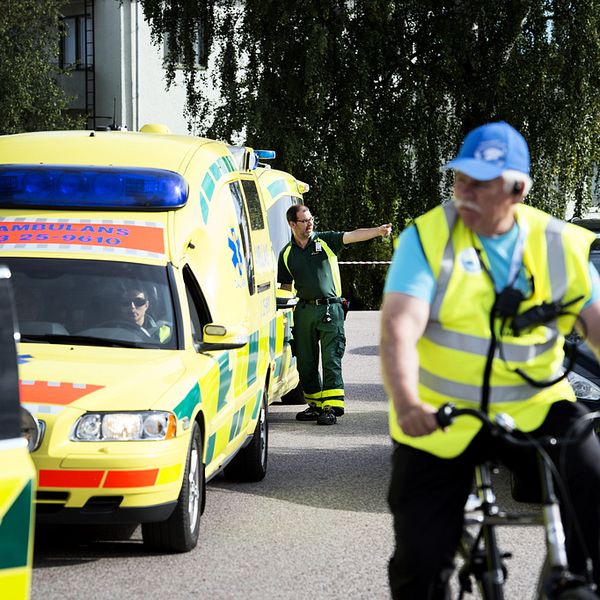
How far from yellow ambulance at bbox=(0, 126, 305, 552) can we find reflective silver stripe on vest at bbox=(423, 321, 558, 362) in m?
2.95

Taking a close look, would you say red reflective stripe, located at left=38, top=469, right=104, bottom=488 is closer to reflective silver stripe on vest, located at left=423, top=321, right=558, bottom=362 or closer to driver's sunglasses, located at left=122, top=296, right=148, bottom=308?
driver's sunglasses, located at left=122, top=296, right=148, bottom=308

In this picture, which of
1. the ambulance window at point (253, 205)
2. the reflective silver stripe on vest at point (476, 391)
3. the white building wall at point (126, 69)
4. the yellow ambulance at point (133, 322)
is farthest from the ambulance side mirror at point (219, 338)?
the white building wall at point (126, 69)

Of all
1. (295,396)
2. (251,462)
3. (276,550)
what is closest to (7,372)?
(276,550)

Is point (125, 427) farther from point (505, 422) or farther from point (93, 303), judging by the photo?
point (505, 422)

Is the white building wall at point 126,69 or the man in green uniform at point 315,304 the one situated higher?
the white building wall at point 126,69

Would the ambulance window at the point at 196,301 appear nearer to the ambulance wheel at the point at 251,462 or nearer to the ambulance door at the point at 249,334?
the ambulance door at the point at 249,334

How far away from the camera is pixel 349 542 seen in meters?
7.68

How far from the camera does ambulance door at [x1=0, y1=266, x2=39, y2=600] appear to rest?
402 cm

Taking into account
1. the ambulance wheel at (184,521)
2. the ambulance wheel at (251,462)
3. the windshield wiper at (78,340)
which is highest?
the windshield wiper at (78,340)

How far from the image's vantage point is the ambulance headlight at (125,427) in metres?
6.77

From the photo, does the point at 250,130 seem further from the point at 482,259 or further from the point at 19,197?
the point at 482,259

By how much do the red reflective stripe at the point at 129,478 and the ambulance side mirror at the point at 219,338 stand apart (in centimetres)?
108

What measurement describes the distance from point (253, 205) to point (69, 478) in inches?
165

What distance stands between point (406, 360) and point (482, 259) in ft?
1.43
